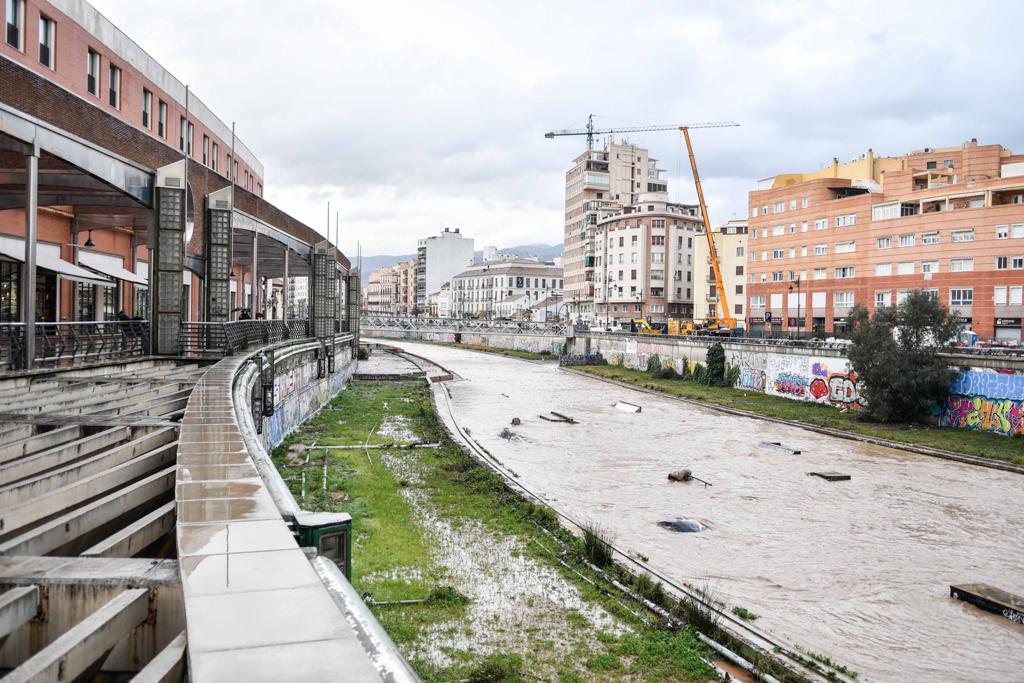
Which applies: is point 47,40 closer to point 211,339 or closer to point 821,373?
point 211,339

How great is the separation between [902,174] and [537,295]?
3835 inches

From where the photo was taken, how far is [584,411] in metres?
41.7

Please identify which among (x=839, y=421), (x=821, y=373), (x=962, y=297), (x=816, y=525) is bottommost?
(x=816, y=525)

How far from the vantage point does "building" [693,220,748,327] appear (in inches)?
3420

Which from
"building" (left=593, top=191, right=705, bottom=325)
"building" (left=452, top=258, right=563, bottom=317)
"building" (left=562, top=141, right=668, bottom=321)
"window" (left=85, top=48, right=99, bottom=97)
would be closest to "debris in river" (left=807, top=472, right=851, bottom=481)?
"window" (left=85, top=48, right=99, bottom=97)

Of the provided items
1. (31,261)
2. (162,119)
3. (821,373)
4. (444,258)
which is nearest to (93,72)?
(162,119)

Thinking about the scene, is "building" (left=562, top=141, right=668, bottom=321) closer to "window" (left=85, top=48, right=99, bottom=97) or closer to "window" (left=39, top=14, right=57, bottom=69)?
"window" (left=85, top=48, right=99, bottom=97)

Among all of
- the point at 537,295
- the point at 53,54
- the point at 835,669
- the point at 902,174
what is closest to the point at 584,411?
the point at 53,54

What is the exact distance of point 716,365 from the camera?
170 feet

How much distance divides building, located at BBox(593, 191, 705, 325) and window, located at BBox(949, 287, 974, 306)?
41.0 metres

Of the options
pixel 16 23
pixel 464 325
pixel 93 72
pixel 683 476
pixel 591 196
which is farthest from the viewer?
pixel 591 196

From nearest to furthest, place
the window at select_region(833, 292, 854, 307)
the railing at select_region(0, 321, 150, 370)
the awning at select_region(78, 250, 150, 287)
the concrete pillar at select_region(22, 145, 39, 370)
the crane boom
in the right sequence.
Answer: the concrete pillar at select_region(22, 145, 39, 370)
the railing at select_region(0, 321, 150, 370)
the awning at select_region(78, 250, 150, 287)
the window at select_region(833, 292, 854, 307)
the crane boom

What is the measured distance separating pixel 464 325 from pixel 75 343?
288 feet

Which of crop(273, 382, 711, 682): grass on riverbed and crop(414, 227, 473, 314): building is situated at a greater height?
crop(414, 227, 473, 314): building
